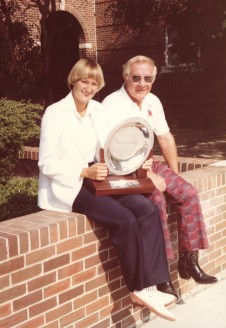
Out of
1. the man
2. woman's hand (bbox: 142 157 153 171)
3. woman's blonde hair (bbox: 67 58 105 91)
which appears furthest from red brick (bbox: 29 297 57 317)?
woman's blonde hair (bbox: 67 58 105 91)

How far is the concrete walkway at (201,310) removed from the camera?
139 inches

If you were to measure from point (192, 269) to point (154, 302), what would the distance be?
623 mm

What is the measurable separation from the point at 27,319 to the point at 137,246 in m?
0.77

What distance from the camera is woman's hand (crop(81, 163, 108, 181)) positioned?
3.23 m

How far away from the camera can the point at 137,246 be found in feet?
10.1

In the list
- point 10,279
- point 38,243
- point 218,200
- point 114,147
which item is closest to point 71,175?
point 114,147

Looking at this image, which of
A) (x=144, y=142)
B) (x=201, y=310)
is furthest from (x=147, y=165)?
(x=201, y=310)

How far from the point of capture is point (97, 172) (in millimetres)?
3221

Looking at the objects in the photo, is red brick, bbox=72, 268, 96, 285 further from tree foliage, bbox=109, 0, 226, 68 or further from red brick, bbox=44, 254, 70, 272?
tree foliage, bbox=109, 0, 226, 68

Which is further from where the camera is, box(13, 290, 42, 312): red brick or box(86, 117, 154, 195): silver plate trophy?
box(86, 117, 154, 195): silver plate trophy

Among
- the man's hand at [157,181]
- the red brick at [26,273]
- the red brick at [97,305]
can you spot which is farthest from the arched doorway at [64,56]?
the red brick at [26,273]

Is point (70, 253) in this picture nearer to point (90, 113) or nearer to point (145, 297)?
point (145, 297)

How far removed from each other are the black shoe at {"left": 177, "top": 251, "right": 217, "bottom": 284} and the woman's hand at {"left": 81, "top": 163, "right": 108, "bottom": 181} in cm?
92

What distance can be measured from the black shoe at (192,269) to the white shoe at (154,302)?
0.57m
